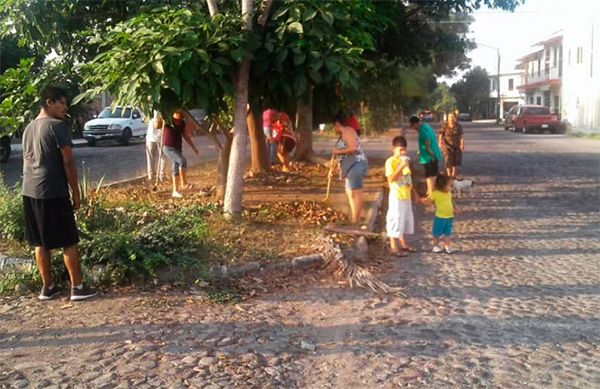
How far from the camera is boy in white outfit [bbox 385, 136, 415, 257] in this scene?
7.84 m

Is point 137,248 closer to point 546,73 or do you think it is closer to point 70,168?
point 70,168

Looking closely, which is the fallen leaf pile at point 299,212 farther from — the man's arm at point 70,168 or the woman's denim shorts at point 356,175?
the man's arm at point 70,168

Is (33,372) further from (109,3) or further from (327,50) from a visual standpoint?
(109,3)

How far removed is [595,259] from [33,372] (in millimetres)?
6078

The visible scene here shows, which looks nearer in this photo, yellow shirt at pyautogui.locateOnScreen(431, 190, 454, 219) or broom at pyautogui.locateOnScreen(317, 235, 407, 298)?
broom at pyautogui.locateOnScreen(317, 235, 407, 298)

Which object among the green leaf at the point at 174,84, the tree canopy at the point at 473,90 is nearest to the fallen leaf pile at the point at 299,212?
the green leaf at the point at 174,84

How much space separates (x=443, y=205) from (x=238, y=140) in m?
2.65

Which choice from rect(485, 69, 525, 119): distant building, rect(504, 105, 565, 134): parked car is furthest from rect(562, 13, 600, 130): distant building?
rect(485, 69, 525, 119): distant building

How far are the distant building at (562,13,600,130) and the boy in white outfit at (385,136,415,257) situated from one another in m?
32.0

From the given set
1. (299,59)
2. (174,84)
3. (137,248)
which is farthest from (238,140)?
(137,248)

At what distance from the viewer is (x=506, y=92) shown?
79250 mm

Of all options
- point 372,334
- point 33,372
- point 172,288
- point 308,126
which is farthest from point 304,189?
point 33,372

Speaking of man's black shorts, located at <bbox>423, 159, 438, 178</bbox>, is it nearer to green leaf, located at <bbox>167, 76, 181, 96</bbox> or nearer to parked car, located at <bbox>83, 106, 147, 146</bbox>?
green leaf, located at <bbox>167, 76, 181, 96</bbox>

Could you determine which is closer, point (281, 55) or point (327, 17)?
point (327, 17)
